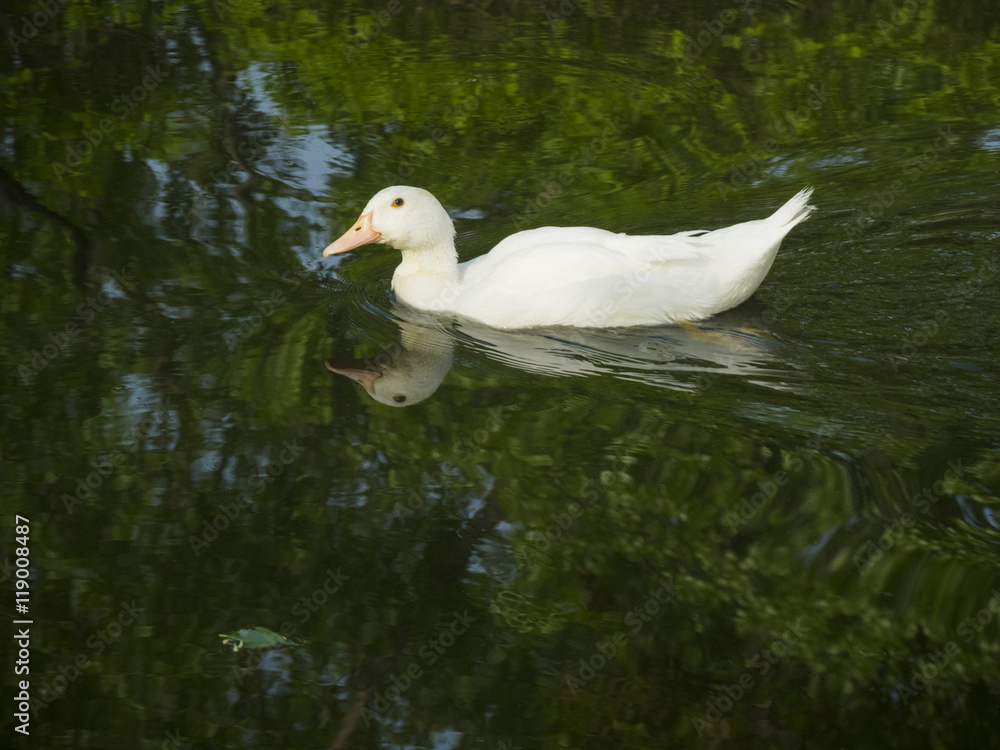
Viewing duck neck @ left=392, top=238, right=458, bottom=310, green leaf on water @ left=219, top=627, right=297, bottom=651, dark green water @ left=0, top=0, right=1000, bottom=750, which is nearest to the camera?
dark green water @ left=0, top=0, right=1000, bottom=750

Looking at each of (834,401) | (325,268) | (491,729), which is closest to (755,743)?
(491,729)

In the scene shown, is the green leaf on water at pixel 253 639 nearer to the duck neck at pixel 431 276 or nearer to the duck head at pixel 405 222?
the duck neck at pixel 431 276

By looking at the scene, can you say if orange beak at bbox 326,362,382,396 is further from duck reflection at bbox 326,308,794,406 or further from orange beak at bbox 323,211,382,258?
orange beak at bbox 323,211,382,258

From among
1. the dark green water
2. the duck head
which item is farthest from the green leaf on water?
the duck head

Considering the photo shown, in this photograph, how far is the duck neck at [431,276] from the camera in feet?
22.4

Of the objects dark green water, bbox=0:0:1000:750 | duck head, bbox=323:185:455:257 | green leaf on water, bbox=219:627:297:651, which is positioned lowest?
green leaf on water, bbox=219:627:297:651

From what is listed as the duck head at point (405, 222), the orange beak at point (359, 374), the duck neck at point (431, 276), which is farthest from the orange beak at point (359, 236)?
the orange beak at point (359, 374)

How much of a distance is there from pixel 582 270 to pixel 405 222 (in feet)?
3.99

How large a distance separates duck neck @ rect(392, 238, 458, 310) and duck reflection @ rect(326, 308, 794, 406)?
14 cm

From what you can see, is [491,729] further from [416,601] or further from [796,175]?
[796,175]

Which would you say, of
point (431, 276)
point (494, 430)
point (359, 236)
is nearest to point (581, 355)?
point (494, 430)

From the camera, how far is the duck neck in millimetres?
6812

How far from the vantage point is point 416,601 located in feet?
14.1

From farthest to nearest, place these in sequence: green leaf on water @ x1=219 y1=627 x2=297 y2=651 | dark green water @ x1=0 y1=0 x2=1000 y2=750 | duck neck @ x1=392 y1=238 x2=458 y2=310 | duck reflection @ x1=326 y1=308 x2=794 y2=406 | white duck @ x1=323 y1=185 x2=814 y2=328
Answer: duck neck @ x1=392 y1=238 x2=458 y2=310 < white duck @ x1=323 y1=185 x2=814 y2=328 < duck reflection @ x1=326 y1=308 x2=794 y2=406 < green leaf on water @ x1=219 y1=627 x2=297 y2=651 < dark green water @ x1=0 y1=0 x2=1000 y2=750
